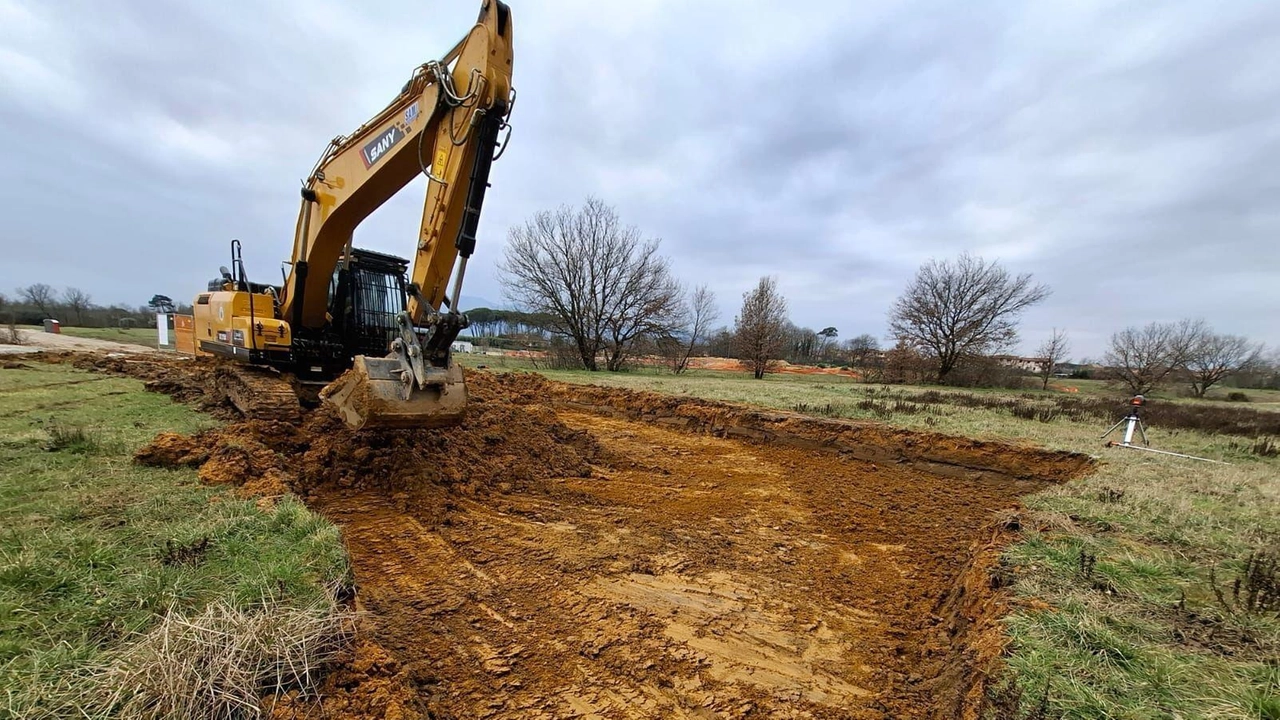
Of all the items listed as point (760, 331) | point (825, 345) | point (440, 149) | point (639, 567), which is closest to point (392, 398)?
point (440, 149)

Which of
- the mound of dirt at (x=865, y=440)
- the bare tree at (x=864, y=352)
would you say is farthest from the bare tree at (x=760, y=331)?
the mound of dirt at (x=865, y=440)

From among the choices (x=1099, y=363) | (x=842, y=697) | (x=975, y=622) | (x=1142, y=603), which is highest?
(x=1099, y=363)

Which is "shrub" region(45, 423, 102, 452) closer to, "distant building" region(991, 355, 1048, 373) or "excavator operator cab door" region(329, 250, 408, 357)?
"excavator operator cab door" region(329, 250, 408, 357)

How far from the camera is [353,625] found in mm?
2504

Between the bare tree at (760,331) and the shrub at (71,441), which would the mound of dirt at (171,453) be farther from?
the bare tree at (760,331)

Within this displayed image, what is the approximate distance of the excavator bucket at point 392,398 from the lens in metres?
4.73

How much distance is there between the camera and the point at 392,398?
4.80 metres

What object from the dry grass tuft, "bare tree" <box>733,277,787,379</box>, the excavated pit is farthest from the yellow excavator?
"bare tree" <box>733,277,787,379</box>

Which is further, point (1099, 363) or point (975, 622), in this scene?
point (1099, 363)

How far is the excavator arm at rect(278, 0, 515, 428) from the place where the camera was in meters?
4.85

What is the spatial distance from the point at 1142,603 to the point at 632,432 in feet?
24.7

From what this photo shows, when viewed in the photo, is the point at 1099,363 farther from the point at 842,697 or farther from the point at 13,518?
the point at 13,518

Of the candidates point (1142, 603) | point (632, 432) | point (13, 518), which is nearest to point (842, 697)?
point (1142, 603)

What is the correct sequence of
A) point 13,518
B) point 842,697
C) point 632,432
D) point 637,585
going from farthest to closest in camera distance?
point 632,432
point 637,585
point 13,518
point 842,697
